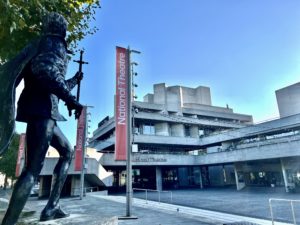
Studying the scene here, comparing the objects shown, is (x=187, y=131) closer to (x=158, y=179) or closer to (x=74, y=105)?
(x=158, y=179)

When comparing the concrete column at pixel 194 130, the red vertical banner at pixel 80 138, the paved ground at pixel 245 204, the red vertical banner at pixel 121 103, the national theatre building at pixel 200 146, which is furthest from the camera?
the concrete column at pixel 194 130

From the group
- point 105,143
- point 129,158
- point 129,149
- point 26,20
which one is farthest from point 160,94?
point 26,20

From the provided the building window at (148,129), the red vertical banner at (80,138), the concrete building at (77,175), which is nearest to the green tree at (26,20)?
the red vertical banner at (80,138)

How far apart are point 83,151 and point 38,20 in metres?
12.3

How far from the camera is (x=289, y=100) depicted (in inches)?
1383

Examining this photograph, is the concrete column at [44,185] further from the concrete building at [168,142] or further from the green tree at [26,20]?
the green tree at [26,20]

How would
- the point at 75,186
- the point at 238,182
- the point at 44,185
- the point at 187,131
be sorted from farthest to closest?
the point at 187,131
the point at 238,182
the point at 44,185
the point at 75,186

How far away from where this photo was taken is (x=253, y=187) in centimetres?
2916

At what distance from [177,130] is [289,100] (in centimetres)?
1772

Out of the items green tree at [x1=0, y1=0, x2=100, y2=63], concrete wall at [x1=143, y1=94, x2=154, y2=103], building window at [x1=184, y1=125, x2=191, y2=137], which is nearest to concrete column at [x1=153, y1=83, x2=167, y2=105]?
concrete wall at [x1=143, y1=94, x2=154, y2=103]

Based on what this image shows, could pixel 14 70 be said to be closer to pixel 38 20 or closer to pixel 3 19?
pixel 3 19

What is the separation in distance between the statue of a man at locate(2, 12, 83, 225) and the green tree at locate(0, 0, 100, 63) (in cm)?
82

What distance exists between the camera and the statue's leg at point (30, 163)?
2.55m

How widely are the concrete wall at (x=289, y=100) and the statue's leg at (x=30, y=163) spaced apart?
37830 millimetres
